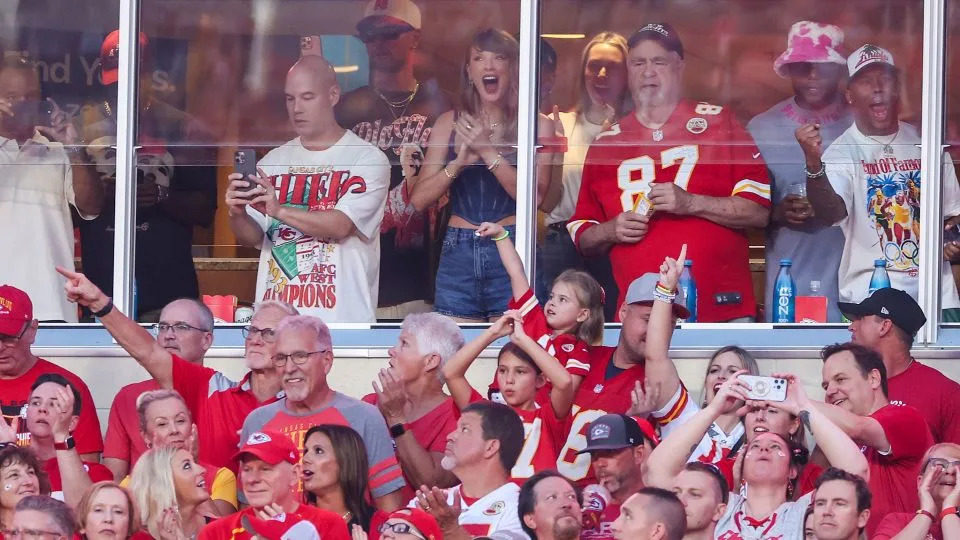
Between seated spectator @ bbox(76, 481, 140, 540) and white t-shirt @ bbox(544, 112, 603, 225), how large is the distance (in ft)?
10.5

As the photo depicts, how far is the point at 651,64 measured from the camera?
10.1 metres

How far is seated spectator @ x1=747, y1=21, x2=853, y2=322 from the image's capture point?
396 inches

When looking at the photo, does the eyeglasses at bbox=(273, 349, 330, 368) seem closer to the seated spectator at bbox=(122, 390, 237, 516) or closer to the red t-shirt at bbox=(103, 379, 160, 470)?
the seated spectator at bbox=(122, 390, 237, 516)

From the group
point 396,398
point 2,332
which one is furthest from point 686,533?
point 2,332

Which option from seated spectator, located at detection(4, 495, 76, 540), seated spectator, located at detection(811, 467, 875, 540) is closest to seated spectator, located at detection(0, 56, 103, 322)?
seated spectator, located at detection(4, 495, 76, 540)

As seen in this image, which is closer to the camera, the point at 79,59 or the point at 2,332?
the point at 2,332

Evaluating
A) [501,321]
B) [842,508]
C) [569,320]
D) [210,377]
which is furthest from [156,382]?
[842,508]

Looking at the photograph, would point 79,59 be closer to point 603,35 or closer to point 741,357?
point 603,35

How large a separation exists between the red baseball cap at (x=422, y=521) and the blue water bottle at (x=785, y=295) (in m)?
3.27

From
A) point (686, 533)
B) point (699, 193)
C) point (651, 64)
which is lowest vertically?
point (686, 533)

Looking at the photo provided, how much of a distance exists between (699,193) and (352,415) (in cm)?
261

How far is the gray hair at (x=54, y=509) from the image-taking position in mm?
7598

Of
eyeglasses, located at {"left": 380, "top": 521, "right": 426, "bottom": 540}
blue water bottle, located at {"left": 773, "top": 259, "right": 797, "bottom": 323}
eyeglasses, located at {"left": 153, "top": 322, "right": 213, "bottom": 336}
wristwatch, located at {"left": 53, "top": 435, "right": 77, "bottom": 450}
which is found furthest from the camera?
blue water bottle, located at {"left": 773, "top": 259, "right": 797, "bottom": 323}

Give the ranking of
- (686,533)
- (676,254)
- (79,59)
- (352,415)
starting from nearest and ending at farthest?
(686,533) < (352,415) < (676,254) < (79,59)
